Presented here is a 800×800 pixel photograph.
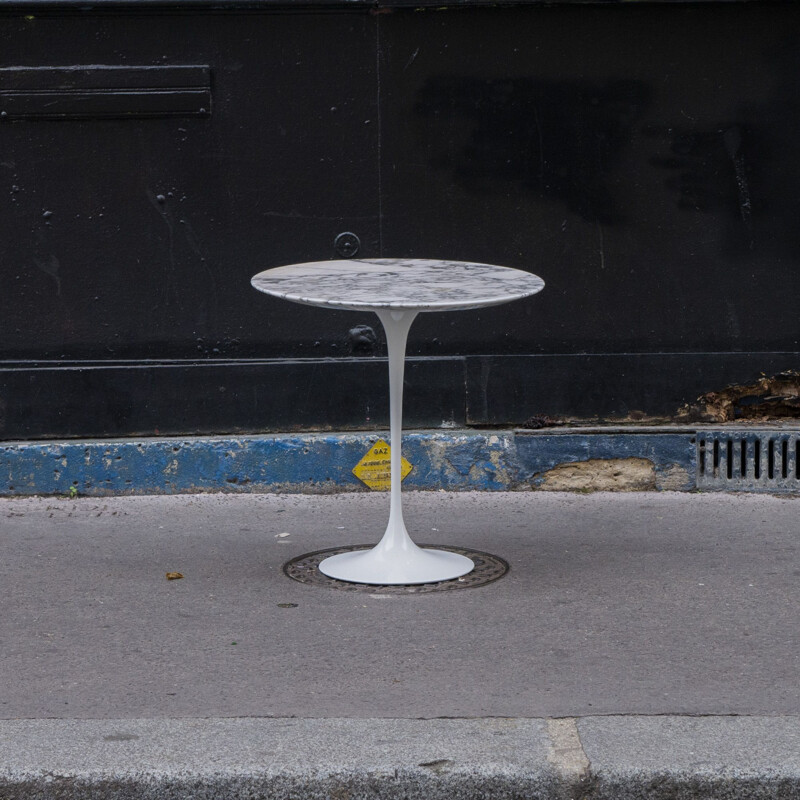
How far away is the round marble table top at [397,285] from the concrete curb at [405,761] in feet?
4.71

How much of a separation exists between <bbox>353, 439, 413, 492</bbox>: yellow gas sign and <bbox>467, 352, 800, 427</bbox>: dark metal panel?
0.46 meters

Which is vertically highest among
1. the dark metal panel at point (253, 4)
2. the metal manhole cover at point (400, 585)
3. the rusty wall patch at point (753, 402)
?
the dark metal panel at point (253, 4)

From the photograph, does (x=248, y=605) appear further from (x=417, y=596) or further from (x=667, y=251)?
(x=667, y=251)

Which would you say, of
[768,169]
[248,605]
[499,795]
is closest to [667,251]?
[768,169]

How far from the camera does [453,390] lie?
6.16m

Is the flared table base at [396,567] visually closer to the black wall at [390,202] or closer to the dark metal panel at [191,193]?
the black wall at [390,202]

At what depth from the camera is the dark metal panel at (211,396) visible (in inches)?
239

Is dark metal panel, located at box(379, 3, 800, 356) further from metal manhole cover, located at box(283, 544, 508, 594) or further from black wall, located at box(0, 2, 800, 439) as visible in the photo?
metal manhole cover, located at box(283, 544, 508, 594)

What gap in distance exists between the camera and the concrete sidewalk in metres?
3.05

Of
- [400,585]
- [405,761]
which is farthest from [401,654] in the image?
[405,761]

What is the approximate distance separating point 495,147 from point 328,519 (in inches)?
75.9

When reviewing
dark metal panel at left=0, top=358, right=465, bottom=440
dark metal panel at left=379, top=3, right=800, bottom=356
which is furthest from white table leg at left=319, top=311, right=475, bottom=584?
dark metal panel at left=379, top=3, right=800, bottom=356

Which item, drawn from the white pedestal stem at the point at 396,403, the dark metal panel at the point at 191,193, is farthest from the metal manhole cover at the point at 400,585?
the dark metal panel at the point at 191,193

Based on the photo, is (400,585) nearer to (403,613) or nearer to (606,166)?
(403,613)
